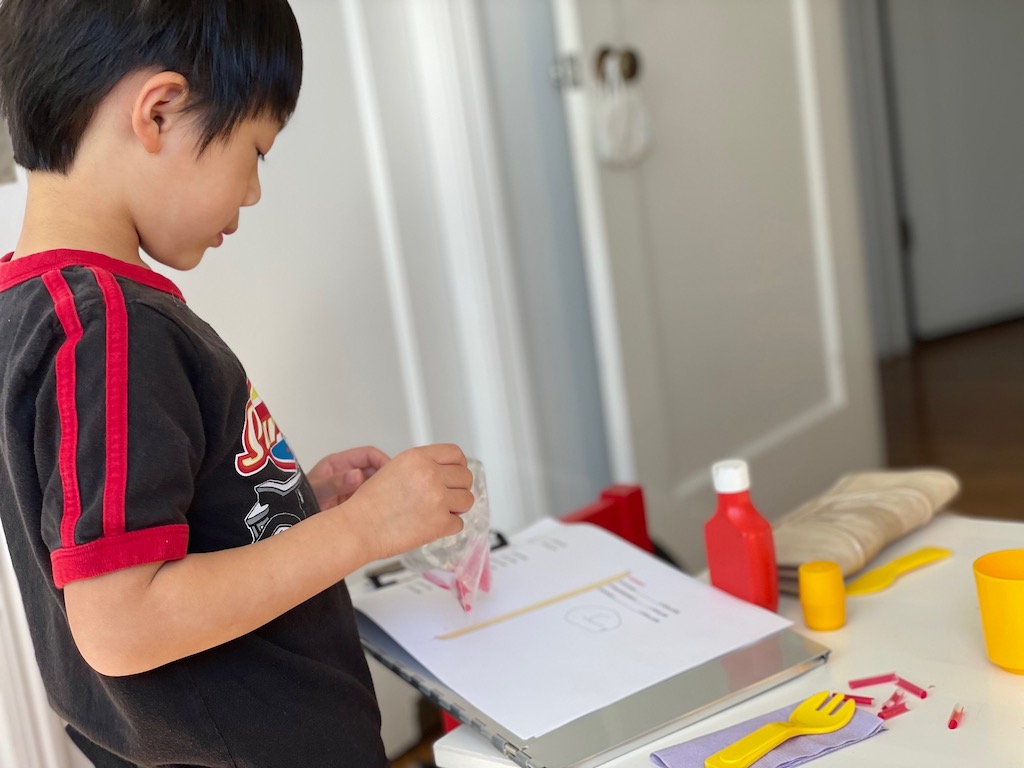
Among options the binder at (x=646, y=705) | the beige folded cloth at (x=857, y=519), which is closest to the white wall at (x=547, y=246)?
the beige folded cloth at (x=857, y=519)

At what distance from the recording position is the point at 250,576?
65cm

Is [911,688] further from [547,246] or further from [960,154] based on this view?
[960,154]

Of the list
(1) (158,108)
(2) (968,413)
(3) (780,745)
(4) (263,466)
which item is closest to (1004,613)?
(3) (780,745)

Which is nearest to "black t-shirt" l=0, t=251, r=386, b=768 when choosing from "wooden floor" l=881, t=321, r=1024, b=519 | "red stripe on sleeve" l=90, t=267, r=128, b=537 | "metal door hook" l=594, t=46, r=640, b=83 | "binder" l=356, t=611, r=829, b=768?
"red stripe on sleeve" l=90, t=267, r=128, b=537

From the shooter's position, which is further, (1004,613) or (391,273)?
(391,273)

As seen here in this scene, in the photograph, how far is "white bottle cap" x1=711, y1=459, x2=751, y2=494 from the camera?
888 mm

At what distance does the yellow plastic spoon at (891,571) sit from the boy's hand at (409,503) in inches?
15.3

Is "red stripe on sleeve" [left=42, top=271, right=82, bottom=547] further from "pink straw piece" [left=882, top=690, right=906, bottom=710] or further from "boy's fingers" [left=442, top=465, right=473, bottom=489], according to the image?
"pink straw piece" [left=882, top=690, right=906, bottom=710]

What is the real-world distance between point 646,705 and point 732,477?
21 centimetres

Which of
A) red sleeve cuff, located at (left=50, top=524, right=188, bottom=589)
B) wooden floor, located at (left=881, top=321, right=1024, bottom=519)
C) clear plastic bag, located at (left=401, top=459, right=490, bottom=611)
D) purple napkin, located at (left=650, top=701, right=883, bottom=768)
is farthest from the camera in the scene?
wooden floor, located at (left=881, top=321, right=1024, bottom=519)

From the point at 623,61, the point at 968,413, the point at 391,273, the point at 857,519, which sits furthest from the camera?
the point at 968,413

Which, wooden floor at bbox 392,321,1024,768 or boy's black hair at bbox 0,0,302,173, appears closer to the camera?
boy's black hair at bbox 0,0,302,173

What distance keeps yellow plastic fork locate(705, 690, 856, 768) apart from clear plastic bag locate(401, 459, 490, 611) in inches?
11.3

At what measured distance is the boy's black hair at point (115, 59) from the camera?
658 millimetres
